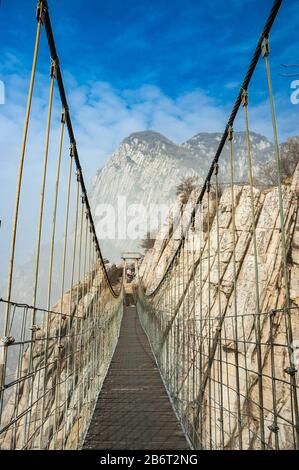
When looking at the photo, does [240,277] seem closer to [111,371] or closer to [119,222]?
[111,371]

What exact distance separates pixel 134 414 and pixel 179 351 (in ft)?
4.16

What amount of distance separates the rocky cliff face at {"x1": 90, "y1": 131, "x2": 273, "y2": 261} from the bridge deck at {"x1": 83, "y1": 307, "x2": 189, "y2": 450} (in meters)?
68.3

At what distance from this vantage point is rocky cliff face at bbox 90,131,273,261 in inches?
3265

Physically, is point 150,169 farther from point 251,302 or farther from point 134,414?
point 134,414

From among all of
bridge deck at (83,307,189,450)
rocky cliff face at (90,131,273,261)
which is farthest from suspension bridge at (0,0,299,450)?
rocky cliff face at (90,131,273,261)

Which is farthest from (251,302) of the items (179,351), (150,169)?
(150,169)

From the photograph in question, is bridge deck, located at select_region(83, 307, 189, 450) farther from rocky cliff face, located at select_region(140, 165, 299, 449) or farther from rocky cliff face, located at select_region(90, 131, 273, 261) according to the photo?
rocky cliff face, located at select_region(90, 131, 273, 261)

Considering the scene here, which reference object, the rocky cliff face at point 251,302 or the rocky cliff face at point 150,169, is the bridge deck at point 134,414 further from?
the rocky cliff face at point 150,169

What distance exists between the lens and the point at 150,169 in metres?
91.8

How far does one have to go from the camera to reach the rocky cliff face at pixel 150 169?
82.9 m

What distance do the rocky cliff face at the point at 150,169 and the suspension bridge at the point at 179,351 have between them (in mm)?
63853
